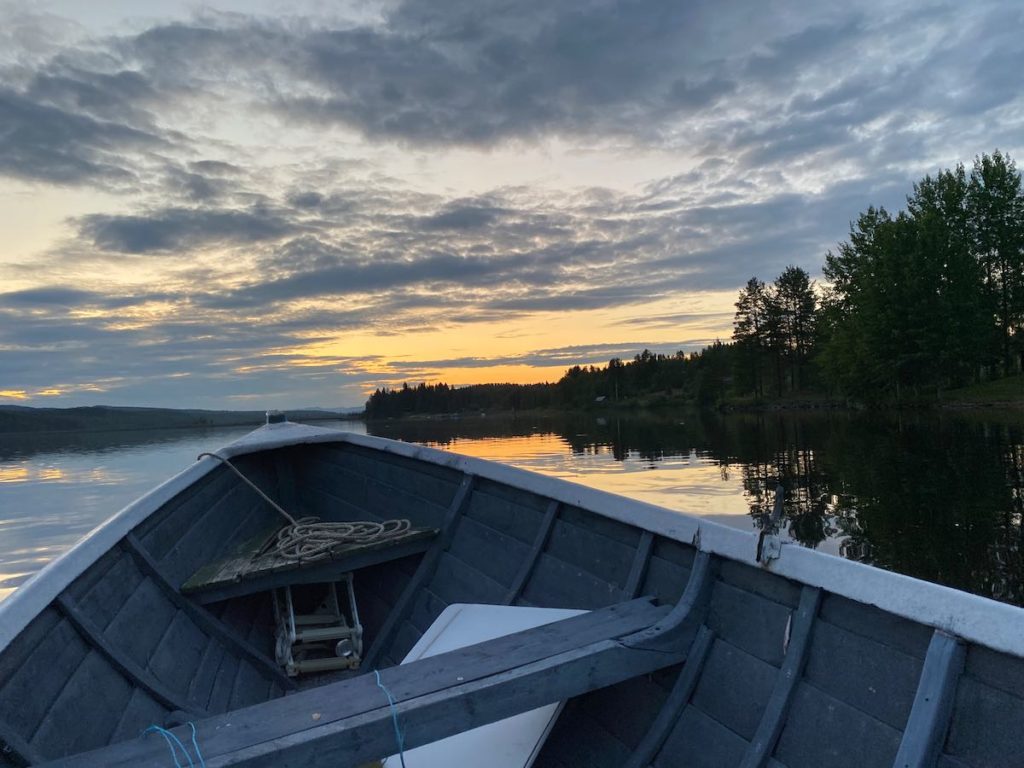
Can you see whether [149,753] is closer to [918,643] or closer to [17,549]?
[918,643]

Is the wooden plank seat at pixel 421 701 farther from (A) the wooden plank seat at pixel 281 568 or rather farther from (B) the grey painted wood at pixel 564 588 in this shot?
(A) the wooden plank seat at pixel 281 568

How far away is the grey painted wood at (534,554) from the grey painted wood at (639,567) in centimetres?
83

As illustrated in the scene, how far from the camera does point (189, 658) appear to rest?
445cm

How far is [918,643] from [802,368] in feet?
241

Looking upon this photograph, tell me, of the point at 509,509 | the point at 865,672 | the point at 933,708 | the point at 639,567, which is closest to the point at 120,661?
the point at 509,509

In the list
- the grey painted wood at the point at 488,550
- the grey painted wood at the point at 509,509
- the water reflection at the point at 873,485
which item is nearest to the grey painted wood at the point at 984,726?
the water reflection at the point at 873,485

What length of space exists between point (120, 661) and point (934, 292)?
4836 cm

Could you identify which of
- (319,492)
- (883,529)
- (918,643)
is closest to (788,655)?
(918,643)

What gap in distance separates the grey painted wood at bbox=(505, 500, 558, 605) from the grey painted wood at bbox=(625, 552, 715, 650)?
4.13 ft

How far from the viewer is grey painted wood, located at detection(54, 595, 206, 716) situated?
338 centimetres

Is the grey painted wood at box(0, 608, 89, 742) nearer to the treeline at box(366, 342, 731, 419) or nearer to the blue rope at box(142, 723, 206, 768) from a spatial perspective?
the blue rope at box(142, 723, 206, 768)

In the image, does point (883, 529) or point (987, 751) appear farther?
point (883, 529)

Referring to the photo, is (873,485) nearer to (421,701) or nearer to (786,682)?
(786,682)

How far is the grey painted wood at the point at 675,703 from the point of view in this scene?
9.36 ft
